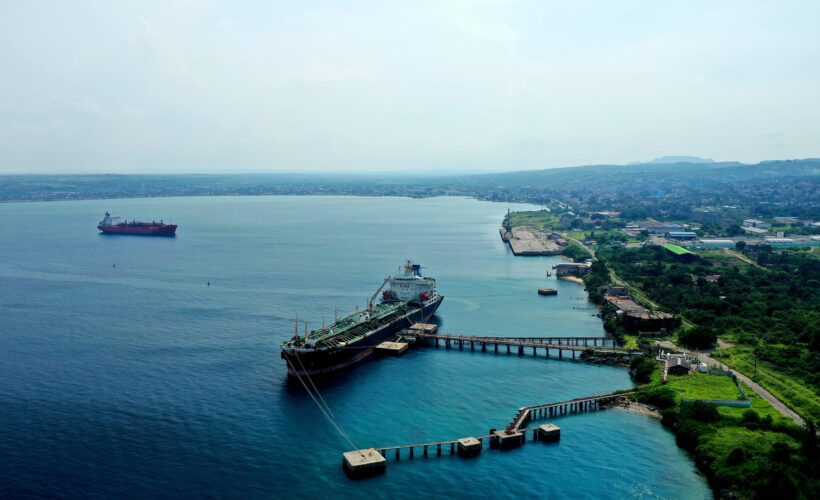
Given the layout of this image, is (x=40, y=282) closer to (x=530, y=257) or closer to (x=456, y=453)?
(x=456, y=453)

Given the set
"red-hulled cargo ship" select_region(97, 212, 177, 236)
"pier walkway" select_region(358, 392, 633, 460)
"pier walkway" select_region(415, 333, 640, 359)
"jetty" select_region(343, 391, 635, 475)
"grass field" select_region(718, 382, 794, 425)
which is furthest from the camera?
"red-hulled cargo ship" select_region(97, 212, 177, 236)

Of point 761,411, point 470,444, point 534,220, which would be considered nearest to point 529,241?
point 534,220

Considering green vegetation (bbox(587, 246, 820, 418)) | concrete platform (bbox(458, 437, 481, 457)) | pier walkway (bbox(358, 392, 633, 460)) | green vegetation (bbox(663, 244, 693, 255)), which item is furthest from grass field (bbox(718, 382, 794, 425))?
green vegetation (bbox(663, 244, 693, 255))

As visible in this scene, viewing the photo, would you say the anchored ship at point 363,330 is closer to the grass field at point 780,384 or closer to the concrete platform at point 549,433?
the concrete platform at point 549,433

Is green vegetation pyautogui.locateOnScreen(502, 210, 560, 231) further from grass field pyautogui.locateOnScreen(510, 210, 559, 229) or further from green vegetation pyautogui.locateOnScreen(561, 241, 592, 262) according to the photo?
green vegetation pyautogui.locateOnScreen(561, 241, 592, 262)

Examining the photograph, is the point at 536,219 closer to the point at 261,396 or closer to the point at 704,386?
the point at 704,386

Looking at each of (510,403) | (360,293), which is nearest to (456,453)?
(510,403)
